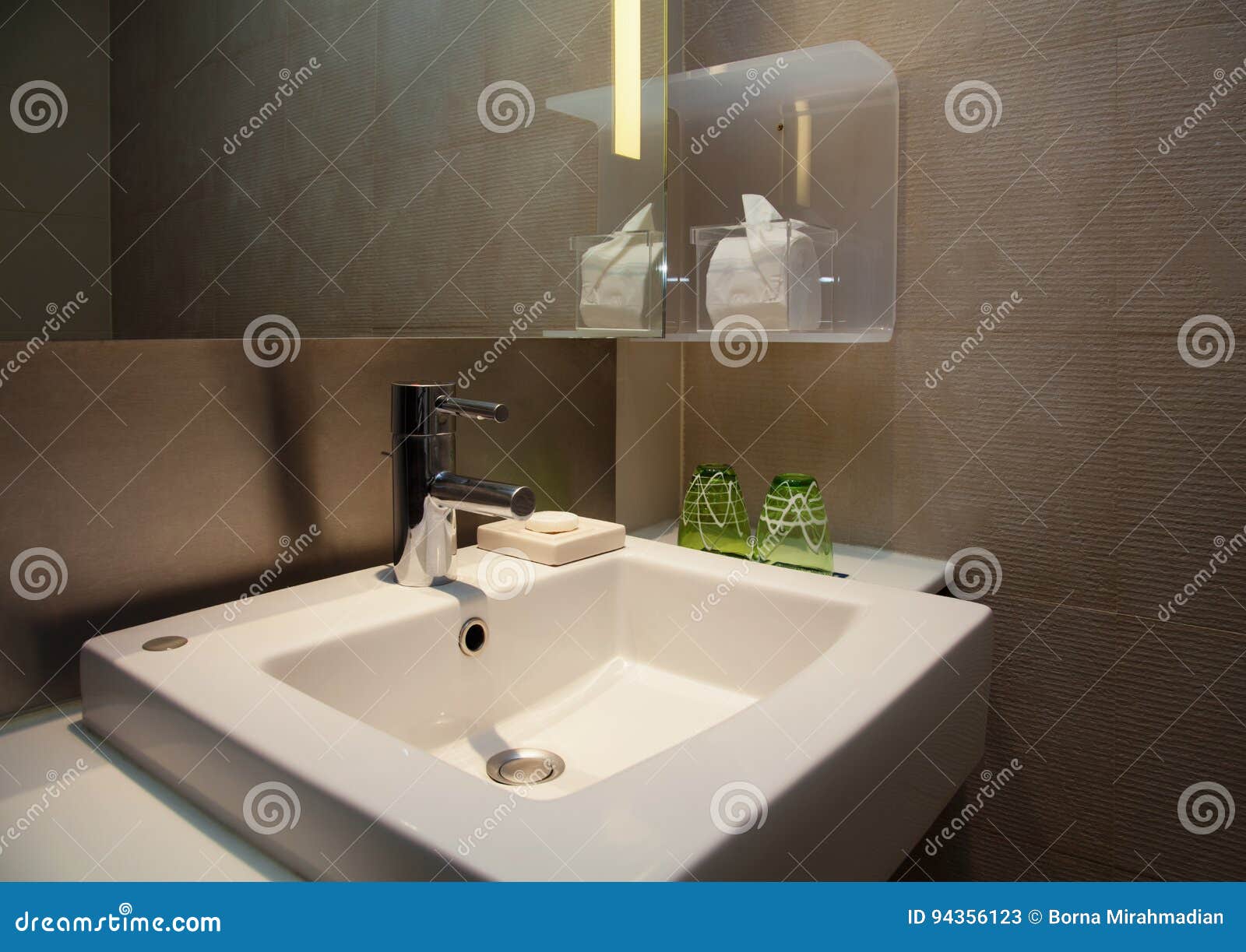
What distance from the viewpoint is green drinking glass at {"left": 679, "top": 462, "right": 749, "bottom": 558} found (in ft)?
3.64

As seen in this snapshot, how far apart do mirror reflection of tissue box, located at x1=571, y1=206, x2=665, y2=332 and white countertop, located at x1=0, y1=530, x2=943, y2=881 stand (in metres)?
0.70

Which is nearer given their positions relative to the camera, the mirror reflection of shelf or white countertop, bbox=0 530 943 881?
white countertop, bbox=0 530 943 881

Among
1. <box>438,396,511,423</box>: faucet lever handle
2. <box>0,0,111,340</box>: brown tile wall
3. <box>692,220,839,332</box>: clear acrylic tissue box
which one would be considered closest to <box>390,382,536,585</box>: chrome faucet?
<box>438,396,511,423</box>: faucet lever handle

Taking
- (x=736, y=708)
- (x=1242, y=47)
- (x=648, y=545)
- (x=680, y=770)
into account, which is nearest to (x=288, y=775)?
(x=680, y=770)

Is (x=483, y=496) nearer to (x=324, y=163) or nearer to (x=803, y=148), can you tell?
(x=324, y=163)

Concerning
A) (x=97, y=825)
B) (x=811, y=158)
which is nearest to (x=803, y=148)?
(x=811, y=158)

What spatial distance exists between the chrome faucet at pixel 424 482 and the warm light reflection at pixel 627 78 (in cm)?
46

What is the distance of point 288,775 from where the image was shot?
0.53m

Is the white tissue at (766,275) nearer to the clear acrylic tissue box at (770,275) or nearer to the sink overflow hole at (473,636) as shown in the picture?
the clear acrylic tissue box at (770,275)

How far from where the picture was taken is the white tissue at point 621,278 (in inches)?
43.3

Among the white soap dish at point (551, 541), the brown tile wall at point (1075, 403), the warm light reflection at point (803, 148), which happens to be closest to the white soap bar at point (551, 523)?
the white soap dish at point (551, 541)

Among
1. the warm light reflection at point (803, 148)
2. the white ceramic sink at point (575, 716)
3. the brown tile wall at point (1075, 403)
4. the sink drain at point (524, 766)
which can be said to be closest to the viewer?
the white ceramic sink at point (575, 716)

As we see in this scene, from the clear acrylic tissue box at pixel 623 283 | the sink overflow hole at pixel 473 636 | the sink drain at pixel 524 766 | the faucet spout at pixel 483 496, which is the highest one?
the clear acrylic tissue box at pixel 623 283

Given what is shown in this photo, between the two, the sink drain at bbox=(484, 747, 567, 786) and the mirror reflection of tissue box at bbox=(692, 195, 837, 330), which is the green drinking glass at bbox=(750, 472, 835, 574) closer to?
the mirror reflection of tissue box at bbox=(692, 195, 837, 330)
